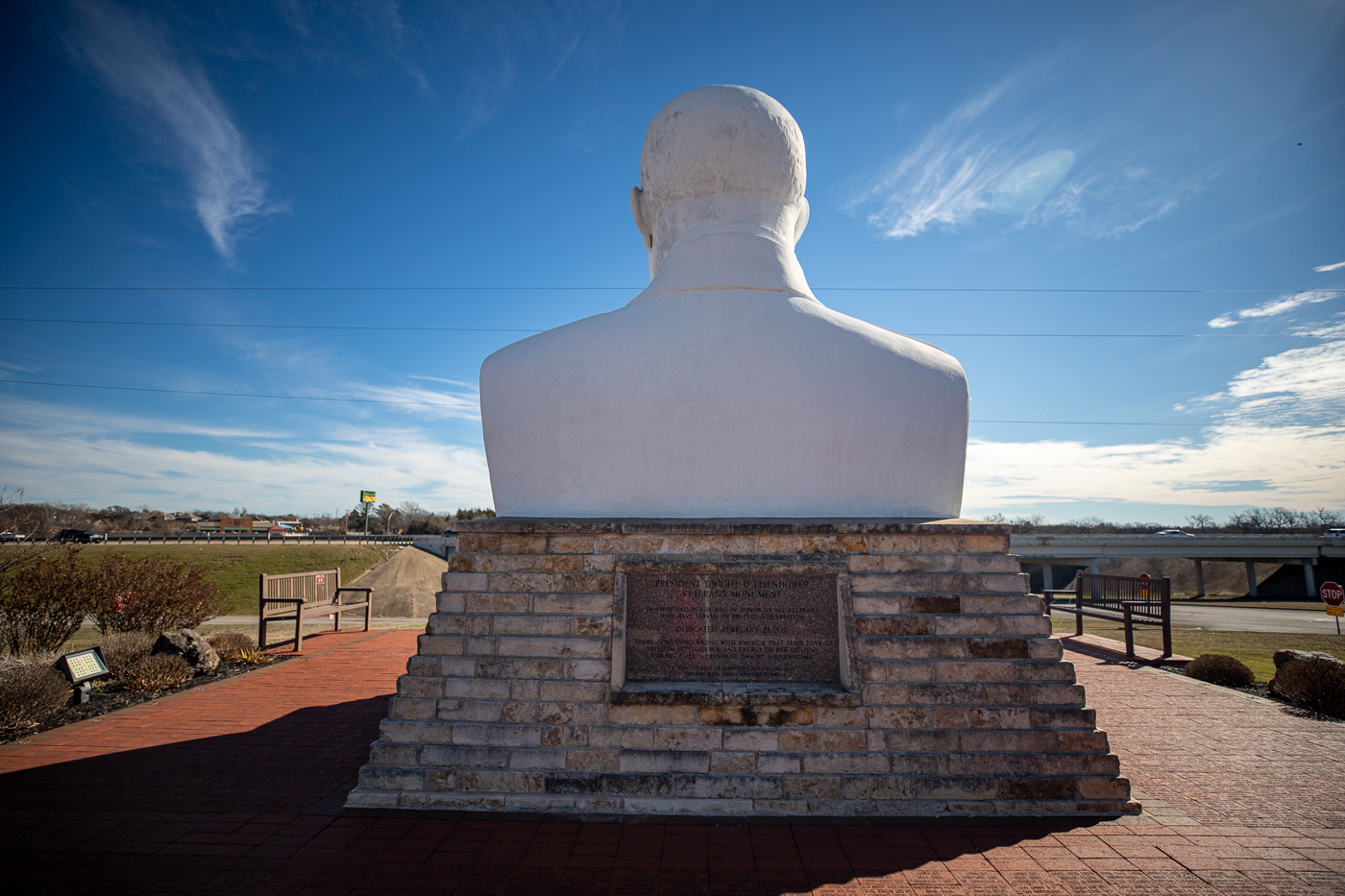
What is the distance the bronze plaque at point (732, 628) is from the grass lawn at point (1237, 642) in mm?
7743

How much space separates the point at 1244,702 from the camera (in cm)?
664

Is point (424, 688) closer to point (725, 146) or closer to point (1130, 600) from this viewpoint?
point (725, 146)

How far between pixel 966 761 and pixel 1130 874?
2.99ft

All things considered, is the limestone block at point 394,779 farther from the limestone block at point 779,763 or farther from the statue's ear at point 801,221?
the statue's ear at point 801,221

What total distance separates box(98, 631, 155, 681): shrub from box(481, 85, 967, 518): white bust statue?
632 cm

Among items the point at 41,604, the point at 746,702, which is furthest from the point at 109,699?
the point at 746,702

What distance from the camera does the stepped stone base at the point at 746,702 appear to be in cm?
389

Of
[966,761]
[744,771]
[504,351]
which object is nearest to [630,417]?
[504,351]

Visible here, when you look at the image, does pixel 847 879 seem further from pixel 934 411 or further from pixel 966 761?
pixel 934 411

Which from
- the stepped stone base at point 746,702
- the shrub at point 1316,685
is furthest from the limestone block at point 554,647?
the shrub at point 1316,685

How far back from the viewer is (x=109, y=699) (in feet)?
22.1

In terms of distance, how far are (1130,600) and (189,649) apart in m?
13.2

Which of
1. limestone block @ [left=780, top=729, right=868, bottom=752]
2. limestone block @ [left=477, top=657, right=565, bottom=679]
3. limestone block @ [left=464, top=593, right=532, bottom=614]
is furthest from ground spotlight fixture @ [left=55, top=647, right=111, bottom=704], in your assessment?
limestone block @ [left=780, top=729, right=868, bottom=752]

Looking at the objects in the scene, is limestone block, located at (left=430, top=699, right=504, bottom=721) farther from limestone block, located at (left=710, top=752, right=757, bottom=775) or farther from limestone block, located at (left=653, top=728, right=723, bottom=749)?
limestone block, located at (left=710, top=752, right=757, bottom=775)
